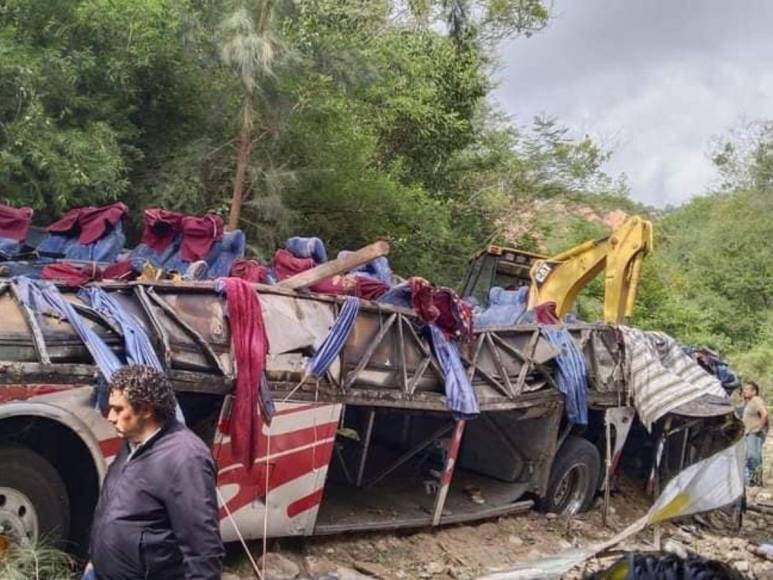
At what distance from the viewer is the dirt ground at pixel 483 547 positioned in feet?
21.1

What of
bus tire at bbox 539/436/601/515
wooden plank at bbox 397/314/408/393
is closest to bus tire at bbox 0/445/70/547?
wooden plank at bbox 397/314/408/393

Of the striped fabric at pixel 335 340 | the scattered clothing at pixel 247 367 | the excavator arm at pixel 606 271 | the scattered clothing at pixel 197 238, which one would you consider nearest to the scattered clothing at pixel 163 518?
the scattered clothing at pixel 247 367

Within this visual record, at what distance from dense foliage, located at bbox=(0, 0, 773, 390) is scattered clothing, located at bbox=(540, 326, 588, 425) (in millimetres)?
5735

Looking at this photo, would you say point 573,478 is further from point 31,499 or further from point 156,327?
point 31,499

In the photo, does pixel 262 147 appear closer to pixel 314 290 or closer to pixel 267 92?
pixel 267 92

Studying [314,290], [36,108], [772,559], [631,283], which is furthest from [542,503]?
[36,108]

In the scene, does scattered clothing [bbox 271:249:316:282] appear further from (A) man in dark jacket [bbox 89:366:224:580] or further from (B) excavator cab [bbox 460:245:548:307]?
(B) excavator cab [bbox 460:245:548:307]

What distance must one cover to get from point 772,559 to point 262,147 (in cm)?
1011

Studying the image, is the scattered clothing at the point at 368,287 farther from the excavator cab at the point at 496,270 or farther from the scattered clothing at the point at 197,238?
the excavator cab at the point at 496,270

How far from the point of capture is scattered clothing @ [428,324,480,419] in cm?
759

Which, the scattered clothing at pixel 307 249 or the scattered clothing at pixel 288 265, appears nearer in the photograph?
the scattered clothing at pixel 288 265

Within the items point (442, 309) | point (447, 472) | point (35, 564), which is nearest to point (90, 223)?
point (442, 309)

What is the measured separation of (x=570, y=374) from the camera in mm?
9125

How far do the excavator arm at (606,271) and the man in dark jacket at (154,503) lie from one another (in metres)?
8.70
